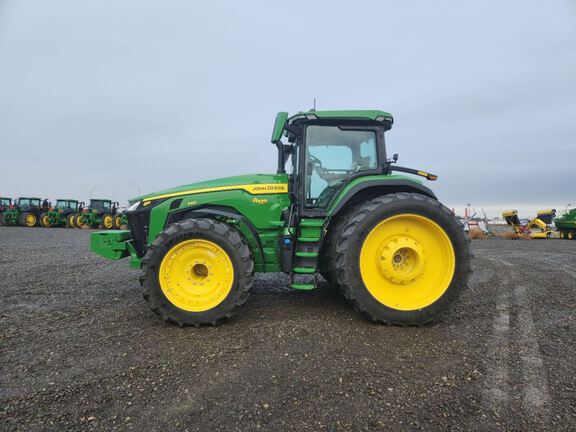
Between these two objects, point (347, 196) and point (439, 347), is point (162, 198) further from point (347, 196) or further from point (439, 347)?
point (439, 347)

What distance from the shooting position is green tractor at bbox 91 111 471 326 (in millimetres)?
3049

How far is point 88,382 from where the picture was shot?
2078mm

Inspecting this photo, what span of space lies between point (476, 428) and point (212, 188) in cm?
309

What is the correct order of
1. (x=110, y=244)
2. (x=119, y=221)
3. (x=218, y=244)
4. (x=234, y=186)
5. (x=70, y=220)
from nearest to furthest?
(x=218, y=244)
(x=234, y=186)
(x=110, y=244)
(x=119, y=221)
(x=70, y=220)

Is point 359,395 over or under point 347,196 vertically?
under

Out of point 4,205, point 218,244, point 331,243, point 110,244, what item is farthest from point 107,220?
point 331,243

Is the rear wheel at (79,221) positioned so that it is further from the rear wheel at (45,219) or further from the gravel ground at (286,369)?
the gravel ground at (286,369)

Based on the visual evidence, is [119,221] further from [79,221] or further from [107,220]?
[79,221]

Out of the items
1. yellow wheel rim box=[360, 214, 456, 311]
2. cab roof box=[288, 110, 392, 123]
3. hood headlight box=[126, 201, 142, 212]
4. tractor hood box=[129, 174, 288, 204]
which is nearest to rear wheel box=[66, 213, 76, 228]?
hood headlight box=[126, 201, 142, 212]

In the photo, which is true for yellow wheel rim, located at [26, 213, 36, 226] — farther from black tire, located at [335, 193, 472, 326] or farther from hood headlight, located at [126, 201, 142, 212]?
black tire, located at [335, 193, 472, 326]

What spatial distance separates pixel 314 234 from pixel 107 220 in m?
22.9

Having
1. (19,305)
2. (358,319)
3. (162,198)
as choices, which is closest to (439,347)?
(358,319)

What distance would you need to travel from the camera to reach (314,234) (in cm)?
349

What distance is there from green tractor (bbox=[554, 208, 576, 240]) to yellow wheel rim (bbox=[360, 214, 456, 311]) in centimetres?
2022
